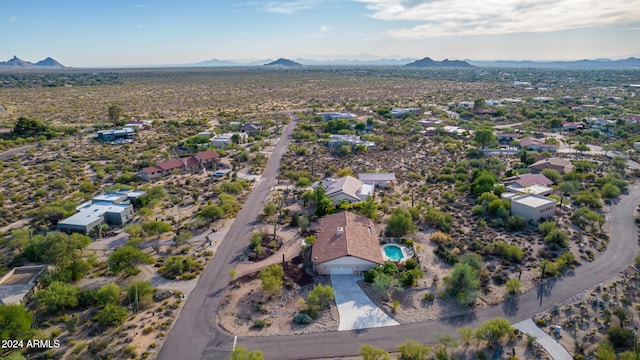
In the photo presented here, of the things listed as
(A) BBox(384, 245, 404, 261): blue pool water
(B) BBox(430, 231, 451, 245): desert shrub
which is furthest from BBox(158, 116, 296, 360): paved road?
(B) BBox(430, 231, 451, 245): desert shrub

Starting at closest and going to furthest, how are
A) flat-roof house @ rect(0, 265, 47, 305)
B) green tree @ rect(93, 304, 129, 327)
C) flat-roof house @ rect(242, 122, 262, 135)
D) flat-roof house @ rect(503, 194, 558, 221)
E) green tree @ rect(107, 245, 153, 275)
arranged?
1. green tree @ rect(93, 304, 129, 327)
2. flat-roof house @ rect(0, 265, 47, 305)
3. green tree @ rect(107, 245, 153, 275)
4. flat-roof house @ rect(503, 194, 558, 221)
5. flat-roof house @ rect(242, 122, 262, 135)

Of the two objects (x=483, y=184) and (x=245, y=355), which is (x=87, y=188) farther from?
(x=483, y=184)

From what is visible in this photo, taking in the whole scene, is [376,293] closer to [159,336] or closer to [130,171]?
[159,336]

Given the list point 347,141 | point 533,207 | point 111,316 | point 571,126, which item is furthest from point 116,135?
point 571,126

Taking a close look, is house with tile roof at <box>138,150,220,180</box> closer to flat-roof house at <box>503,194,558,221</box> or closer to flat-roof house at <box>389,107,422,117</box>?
flat-roof house at <box>503,194,558,221</box>

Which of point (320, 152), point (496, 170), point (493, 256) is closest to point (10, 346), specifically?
point (493, 256)

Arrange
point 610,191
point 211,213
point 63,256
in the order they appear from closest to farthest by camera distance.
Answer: point 63,256 → point 211,213 → point 610,191
